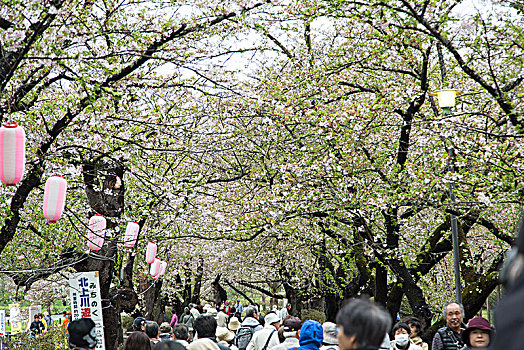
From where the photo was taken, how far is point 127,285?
53.2ft

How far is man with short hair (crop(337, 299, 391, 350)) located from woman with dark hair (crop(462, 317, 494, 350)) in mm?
2653

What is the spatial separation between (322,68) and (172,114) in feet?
10.4

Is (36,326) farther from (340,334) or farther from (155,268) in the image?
(340,334)

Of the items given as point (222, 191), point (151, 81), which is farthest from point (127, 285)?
point (151, 81)

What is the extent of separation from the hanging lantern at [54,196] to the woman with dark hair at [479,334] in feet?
17.5

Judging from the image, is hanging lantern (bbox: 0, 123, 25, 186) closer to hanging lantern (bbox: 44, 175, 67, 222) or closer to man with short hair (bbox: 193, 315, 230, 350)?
hanging lantern (bbox: 44, 175, 67, 222)

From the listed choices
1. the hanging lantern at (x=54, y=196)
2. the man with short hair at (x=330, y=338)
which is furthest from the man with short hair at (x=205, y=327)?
the hanging lantern at (x=54, y=196)

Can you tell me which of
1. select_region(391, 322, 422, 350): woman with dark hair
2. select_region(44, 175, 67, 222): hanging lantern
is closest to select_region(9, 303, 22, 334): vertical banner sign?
select_region(44, 175, 67, 222): hanging lantern

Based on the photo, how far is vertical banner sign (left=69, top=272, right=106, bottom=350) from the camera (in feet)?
34.9

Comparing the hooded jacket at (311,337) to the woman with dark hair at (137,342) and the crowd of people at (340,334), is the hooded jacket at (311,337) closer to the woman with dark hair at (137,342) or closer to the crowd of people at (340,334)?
the crowd of people at (340,334)

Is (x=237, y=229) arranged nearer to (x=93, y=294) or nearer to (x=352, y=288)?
(x=93, y=294)

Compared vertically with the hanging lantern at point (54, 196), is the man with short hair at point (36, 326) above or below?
below

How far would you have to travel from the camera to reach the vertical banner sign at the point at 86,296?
1065 cm

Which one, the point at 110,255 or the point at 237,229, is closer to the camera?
the point at 110,255
